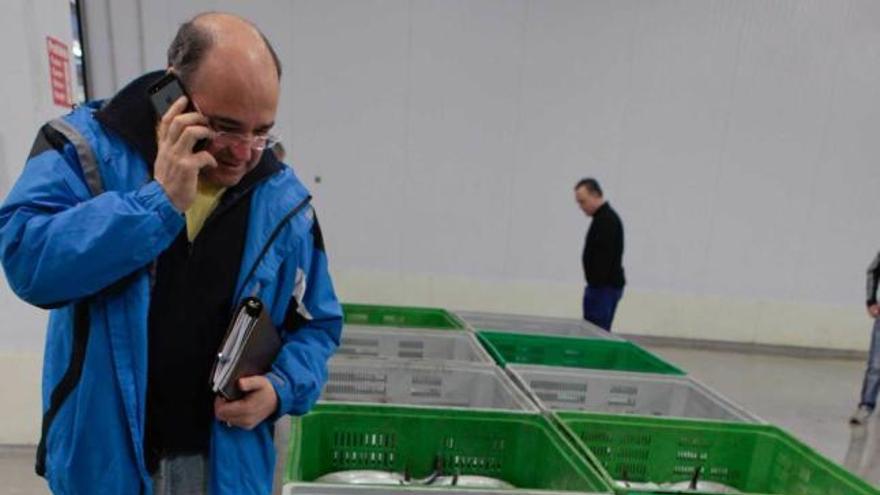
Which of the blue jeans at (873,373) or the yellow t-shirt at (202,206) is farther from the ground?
the yellow t-shirt at (202,206)

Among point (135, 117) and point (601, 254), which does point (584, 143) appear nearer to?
point (601, 254)

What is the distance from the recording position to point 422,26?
4320mm

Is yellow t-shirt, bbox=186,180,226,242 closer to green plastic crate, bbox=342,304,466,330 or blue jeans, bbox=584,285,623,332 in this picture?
green plastic crate, bbox=342,304,466,330

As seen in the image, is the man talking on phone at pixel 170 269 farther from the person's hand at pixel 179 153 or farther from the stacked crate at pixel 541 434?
the stacked crate at pixel 541 434

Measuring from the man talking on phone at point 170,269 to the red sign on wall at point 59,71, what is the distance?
1764mm

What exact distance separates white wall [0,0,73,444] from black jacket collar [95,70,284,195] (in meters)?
1.73

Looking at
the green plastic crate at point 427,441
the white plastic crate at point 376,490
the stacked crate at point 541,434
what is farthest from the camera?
the green plastic crate at point 427,441

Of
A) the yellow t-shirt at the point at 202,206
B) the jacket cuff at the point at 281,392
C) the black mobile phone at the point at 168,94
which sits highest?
the black mobile phone at the point at 168,94

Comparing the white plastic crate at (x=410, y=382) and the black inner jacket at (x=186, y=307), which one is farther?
the white plastic crate at (x=410, y=382)

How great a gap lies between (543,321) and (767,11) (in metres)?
3.68

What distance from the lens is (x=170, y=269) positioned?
0.81m

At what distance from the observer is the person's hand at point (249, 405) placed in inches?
32.3

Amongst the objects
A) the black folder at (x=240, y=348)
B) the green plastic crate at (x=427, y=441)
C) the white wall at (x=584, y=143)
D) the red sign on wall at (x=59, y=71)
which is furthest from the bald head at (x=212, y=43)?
the white wall at (x=584, y=143)

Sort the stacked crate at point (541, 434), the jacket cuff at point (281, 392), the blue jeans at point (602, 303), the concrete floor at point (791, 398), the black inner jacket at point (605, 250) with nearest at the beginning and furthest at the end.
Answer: the jacket cuff at point (281, 392) < the stacked crate at point (541, 434) < the concrete floor at point (791, 398) < the black inner jacket at point (605, 250) < the blue jeans at point (602, 303)
